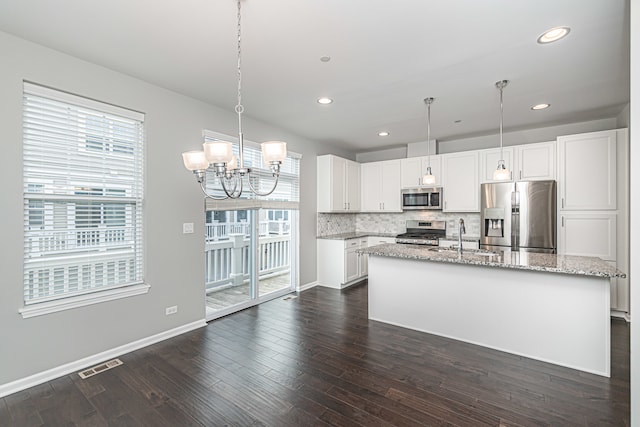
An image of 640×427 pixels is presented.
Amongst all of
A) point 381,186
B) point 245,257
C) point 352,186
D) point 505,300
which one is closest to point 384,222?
point 381,186

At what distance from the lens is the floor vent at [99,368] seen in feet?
8.49

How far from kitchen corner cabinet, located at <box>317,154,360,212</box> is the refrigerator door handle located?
2741mm

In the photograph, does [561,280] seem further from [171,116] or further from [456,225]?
[171,116]

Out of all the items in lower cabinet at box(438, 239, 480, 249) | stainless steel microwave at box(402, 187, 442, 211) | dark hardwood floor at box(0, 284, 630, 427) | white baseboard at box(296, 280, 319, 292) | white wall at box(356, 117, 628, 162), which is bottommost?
dark hardwood floor at box(0, 284, 630, 427)

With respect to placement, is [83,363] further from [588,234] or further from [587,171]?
[587,171]

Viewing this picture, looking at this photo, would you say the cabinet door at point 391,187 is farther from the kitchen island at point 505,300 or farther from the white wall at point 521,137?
the kitchen island at point 505,300

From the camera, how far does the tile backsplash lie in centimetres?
539

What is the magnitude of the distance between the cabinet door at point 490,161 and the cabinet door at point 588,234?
108cm

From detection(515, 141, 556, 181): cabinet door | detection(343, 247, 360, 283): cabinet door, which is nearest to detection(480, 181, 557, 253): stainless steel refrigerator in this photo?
detection(515, 141, 556, 181): cabinet door

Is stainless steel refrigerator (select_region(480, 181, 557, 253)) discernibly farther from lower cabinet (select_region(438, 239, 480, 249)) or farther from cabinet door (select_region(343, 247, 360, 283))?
cabinet door (select_region(343, 247, 360, 283))

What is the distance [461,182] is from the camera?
5.16 metres

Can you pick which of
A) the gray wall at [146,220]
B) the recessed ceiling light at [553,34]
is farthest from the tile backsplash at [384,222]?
the recessed ceiling light at [553,34]

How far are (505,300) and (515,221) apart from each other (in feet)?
6.16

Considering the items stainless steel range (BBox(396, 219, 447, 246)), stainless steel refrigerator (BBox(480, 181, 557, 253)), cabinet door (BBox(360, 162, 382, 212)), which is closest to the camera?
stainless steel refrigerator (BBox(480, 181, 557, 253))
